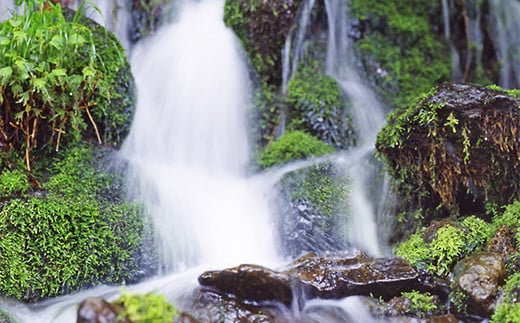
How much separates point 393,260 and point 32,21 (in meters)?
3.43

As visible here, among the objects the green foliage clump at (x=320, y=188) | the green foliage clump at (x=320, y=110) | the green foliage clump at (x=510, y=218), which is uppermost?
the green foliage clump at (x=320, y=110)

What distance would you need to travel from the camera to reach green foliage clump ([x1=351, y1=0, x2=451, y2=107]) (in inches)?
285

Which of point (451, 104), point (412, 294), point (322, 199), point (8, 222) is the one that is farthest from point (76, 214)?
point (451, 104)

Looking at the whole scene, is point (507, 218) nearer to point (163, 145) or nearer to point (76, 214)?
point (76, 214)

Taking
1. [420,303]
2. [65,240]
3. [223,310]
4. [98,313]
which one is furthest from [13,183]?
[420,303]

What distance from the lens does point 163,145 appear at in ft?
19.8

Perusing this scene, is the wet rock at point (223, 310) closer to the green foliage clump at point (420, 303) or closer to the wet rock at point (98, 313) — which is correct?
the green foliage clump at point (420, 303)

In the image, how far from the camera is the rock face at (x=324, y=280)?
3.29 metres

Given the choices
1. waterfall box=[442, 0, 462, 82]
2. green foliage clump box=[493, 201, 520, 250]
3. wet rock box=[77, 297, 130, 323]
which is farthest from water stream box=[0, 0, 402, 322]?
waterfall box=[442, 0, 462, 82]

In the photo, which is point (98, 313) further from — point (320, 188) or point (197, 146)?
point (197, 146)

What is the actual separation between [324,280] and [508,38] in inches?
227

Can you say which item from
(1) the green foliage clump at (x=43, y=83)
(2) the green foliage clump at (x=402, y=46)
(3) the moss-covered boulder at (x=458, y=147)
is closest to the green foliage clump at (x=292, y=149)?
(3) the moss-covered boulder at (x=458, y=147)

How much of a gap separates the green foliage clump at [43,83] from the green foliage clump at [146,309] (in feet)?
8.06

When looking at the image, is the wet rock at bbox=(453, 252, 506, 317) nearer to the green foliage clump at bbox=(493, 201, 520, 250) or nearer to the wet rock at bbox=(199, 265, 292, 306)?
the green foliage clump at bbox=(493, 201, 520, 250)
